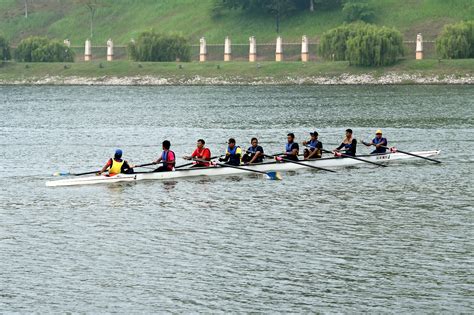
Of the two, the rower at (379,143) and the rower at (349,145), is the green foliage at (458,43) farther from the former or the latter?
the rower at (349,145)

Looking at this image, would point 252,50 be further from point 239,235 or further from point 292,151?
point 239,235

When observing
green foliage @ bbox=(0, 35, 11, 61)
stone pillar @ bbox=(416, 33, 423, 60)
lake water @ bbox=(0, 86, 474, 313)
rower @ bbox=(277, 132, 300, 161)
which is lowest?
lake water @ bbox=(0, 86, 474, 313)

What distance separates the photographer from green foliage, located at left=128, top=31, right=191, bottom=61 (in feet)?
553

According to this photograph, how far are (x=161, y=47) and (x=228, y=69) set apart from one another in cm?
1526

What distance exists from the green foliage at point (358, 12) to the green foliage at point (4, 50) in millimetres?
54689

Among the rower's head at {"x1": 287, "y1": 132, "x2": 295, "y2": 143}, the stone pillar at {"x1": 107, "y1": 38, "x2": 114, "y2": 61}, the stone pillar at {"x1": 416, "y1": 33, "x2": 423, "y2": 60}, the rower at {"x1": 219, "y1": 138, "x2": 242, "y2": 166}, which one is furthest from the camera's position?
the stone pillar at {"x1": 107, "y1": 38, "x2": 114, "y2": 61}

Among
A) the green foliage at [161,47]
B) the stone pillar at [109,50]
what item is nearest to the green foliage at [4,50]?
the stone pillar at [109,50]

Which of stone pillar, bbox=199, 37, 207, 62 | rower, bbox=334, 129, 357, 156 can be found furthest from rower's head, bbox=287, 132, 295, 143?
stone pillar, bbox=199, 37, 207, 62

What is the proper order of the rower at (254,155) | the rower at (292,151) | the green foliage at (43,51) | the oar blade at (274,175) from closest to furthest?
1. the oar blade at (274,175)
2. the rower at (254,155)
3. the rower at (292,151)
4. the green foliage at (43,51)

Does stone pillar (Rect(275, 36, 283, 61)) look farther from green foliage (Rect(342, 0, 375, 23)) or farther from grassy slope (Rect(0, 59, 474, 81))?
green foliage (Rect(342, 0, 375, 23))

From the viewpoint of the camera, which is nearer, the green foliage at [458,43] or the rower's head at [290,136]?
the rower's head at [290,136]

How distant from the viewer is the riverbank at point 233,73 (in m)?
142

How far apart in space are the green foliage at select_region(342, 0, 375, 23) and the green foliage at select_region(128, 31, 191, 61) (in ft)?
85.9

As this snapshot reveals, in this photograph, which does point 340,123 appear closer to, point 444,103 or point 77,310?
point 444,103
